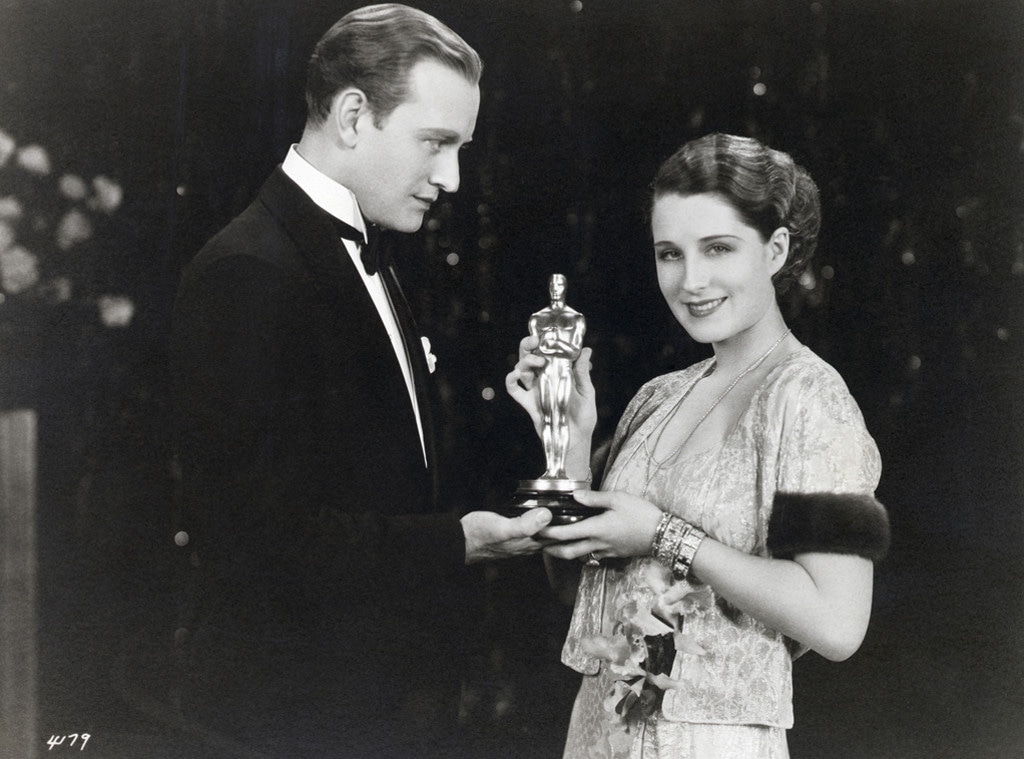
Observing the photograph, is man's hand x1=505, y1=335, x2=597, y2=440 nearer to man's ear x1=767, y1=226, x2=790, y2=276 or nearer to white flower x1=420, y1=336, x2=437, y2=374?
white flower x1=420, y1=336, x2=437, y2=374

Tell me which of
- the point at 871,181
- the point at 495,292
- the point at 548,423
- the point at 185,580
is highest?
the point at 871,181

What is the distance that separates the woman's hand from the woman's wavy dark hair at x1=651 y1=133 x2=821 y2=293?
682mm

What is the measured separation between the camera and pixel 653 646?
89.4 inches

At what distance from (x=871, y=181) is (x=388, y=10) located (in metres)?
1.39

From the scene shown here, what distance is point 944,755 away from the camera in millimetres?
2596

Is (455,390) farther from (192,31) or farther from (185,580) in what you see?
(192,31)

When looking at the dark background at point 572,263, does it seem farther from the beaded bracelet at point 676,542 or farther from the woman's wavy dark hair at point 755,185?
the beaded bracelet at point 676,542

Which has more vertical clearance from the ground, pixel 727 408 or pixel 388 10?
pixel 388 10

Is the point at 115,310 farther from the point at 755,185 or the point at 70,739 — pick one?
the point at 755,185

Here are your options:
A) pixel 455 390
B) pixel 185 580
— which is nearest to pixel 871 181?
pixel 455 390

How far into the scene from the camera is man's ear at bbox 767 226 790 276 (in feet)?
7.92

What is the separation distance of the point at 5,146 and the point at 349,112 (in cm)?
97

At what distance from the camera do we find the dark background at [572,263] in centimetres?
258

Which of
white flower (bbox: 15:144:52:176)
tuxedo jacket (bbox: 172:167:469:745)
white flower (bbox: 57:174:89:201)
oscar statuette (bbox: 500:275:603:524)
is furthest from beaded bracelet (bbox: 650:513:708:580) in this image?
white flower (bbox: 15:144:52:176)
